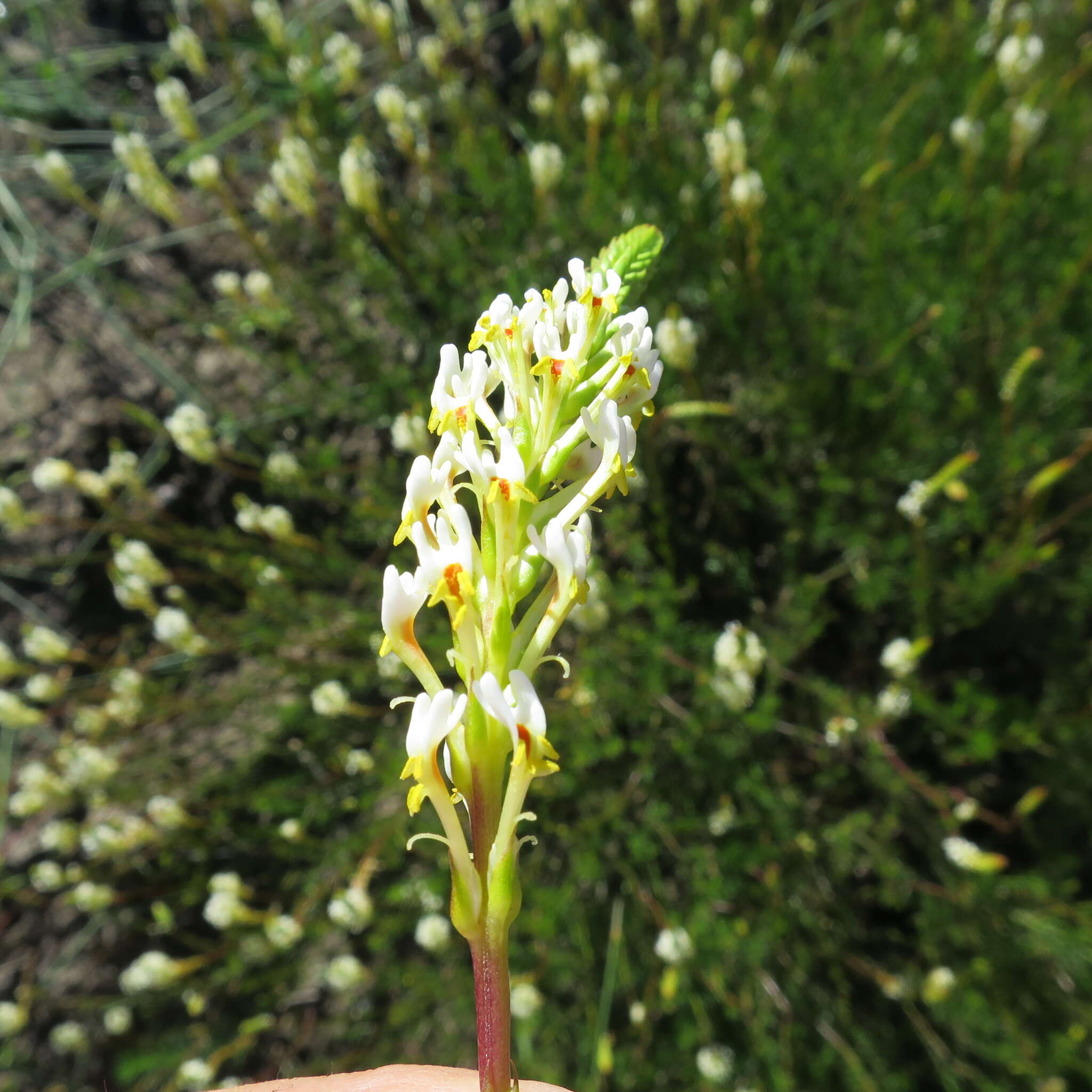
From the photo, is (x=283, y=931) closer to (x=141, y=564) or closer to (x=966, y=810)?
(x=141, y=564)

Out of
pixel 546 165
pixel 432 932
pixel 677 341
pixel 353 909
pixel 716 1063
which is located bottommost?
pixel 716 1063

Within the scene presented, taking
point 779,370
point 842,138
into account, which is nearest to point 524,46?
point 842,138

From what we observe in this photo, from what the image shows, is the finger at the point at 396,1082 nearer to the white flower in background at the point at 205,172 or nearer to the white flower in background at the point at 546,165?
the white flower in background at the point at 546,165

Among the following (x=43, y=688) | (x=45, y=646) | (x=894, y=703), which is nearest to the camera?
(x=894, y=703)

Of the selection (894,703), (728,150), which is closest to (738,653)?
(894,703)

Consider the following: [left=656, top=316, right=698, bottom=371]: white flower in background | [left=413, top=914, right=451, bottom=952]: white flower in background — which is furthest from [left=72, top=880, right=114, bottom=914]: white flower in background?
[left=656, top=316, right=698, bottom=371]: white flower in background

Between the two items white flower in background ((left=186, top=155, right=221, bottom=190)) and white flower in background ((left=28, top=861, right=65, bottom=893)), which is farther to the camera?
white flower in background ((left=28, top=861, right=65, bottom=893))

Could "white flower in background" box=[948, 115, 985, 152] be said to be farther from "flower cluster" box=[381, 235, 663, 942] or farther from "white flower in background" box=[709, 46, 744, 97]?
"flower cluster" box=[381, 235, 663, 942]
